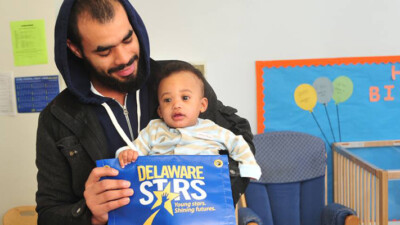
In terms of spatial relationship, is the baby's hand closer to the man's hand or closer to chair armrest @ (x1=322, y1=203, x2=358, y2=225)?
the man's hand

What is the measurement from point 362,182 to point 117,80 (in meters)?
1.62

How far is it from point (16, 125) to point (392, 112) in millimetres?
2546

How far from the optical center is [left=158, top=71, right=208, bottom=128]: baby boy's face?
1017 millimetres

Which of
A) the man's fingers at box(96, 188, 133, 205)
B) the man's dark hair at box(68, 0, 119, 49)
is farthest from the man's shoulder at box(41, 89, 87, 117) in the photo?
the man's fingers at box(96, 188, 133, 205)

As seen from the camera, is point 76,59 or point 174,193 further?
point 76,59

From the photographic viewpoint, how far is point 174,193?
85 cm

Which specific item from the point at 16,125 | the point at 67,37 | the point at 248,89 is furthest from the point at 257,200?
the point at 16,125

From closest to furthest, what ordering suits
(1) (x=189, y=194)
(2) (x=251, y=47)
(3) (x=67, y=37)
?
(1) (x=189, y=194), (3) (x=67, y=37), (2) (x=251, y=47)

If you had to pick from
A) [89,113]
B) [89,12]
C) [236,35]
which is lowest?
[89,113]

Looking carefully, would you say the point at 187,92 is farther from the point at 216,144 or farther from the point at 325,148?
the point at 325,148

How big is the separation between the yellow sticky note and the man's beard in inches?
53.1

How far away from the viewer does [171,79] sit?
3.41 ft

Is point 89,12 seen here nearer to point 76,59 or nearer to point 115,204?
point 76,59

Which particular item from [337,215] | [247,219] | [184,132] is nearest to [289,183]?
[337,215]
